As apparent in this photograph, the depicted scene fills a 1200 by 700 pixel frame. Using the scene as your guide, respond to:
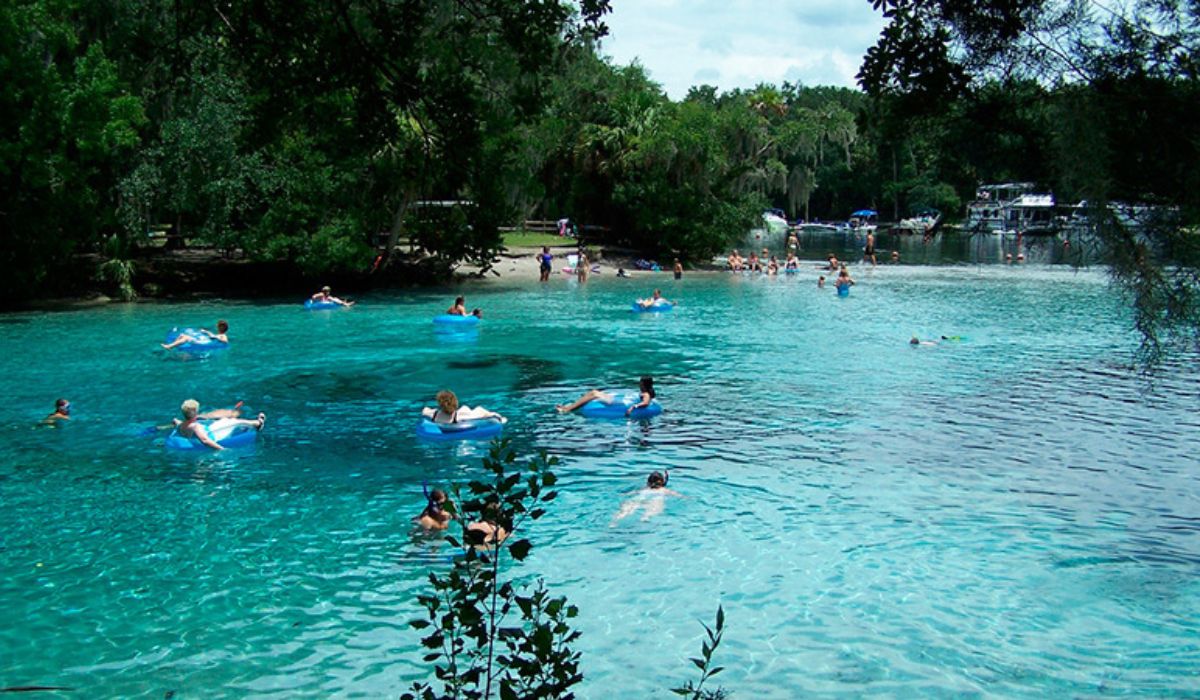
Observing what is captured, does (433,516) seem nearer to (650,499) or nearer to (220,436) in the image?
(650,499)

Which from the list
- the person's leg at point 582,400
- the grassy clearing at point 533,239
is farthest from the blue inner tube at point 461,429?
the grassy clearing at point 533,239

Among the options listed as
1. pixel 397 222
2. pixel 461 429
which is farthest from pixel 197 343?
pixel 397 222

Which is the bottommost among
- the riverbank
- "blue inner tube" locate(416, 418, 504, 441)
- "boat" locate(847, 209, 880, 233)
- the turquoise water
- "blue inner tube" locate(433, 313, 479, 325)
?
the turquoise water

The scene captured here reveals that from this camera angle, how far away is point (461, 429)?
17.1m

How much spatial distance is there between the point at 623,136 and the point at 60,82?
98.2ft

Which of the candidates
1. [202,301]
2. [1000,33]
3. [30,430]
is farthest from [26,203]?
[1000,33]

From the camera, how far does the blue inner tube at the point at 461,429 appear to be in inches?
674

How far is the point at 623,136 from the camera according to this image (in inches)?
2169

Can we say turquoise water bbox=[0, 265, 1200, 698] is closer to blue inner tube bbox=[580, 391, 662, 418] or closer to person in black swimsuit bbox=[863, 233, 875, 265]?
blue inner tube bbox=[580, 391, 662, 418]

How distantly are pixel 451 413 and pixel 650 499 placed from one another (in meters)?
4.72

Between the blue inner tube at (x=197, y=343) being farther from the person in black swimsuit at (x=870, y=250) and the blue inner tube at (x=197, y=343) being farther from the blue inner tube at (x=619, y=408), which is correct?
the person in black swimsuit at (x=870, y=250)

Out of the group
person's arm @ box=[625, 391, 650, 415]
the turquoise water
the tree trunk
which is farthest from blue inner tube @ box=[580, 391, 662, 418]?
the tree trunk

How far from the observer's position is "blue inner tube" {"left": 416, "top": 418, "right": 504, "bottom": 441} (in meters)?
17.1

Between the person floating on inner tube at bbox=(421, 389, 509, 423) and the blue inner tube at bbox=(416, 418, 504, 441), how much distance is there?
6 cm
